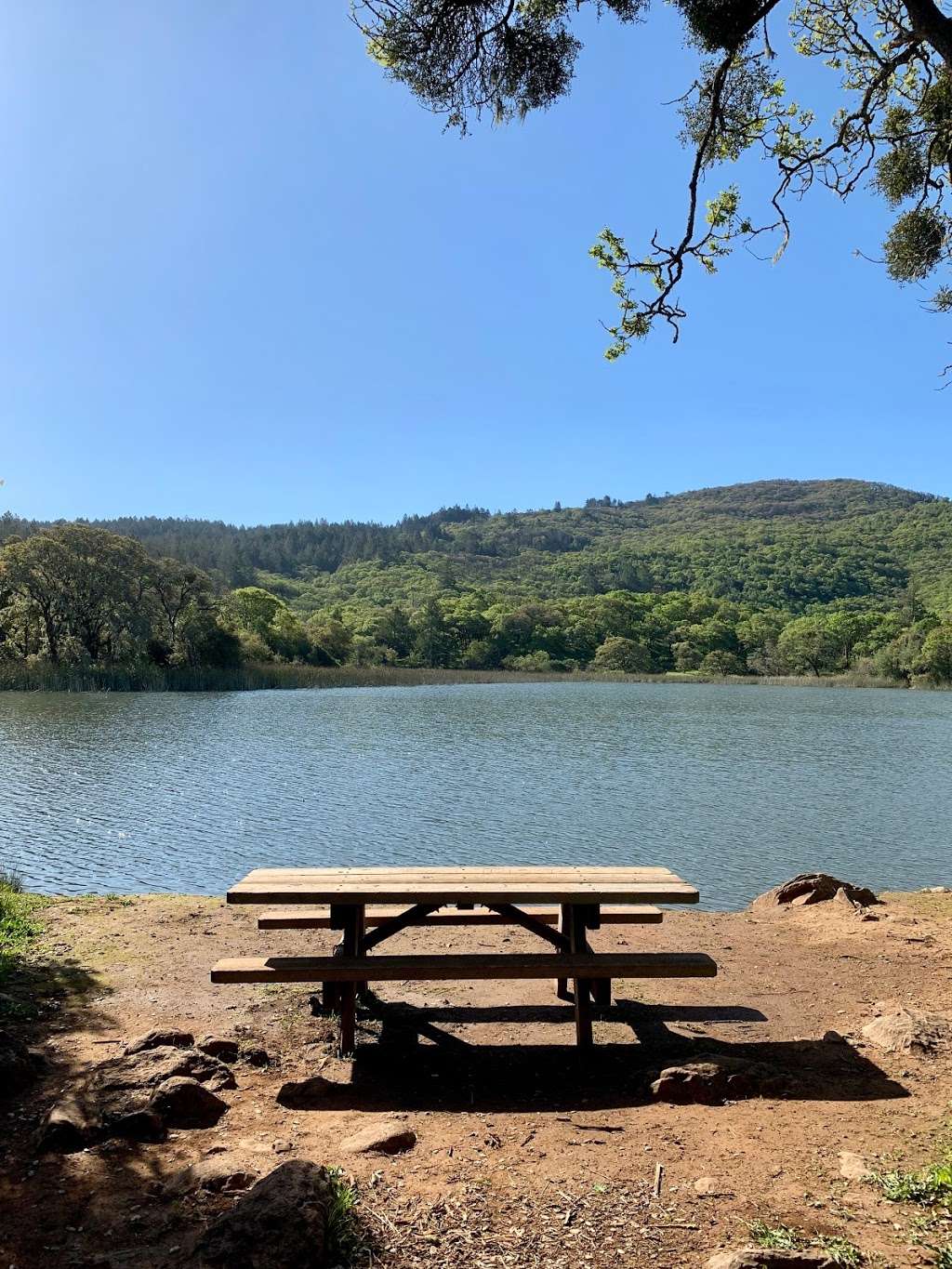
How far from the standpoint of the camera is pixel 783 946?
686 centimetres

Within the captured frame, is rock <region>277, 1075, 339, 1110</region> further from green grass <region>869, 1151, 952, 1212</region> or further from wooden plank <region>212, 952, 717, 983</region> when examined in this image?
green grass <region>869, 1151, 952, 1212</region>

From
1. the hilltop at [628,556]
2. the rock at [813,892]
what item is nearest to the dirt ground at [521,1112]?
the rock at [813,892]

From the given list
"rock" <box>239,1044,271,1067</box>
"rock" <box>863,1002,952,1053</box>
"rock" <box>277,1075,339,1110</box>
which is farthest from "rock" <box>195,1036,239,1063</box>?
"rock" <box>863,1002,952,1053</box>

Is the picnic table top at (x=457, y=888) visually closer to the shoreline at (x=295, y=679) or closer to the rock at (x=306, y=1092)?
the rock at (x=306, y=1092)

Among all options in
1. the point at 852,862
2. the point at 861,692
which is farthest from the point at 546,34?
the point at 861,692

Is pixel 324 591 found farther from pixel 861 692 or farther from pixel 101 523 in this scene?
pixel 861 692

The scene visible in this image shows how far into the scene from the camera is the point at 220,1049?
14.5ft

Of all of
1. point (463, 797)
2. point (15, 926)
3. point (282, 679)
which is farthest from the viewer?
point (282, 679)

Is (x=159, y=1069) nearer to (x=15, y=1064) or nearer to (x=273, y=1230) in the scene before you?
(x=15, y=1064)

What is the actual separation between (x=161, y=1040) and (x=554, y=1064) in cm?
203

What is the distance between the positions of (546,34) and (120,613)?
55.1 meters

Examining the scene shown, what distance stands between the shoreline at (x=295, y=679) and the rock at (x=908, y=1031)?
50232mm

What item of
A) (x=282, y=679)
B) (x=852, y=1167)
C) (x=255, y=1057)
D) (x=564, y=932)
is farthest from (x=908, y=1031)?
(x=282, y=679)

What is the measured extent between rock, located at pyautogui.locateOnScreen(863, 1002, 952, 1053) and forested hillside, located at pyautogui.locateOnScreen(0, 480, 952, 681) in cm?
5576
